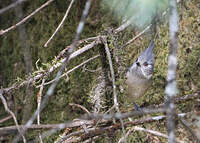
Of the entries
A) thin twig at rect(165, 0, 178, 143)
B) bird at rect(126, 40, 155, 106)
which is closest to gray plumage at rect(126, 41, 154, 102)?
bird at rect(126, 40, 155, 106)

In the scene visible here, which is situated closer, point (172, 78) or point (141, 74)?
point (172, 78)

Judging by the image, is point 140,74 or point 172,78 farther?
point 140,74

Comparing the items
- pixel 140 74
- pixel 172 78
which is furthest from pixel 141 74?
pixel 172 78

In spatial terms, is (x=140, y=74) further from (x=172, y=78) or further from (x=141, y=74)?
(x=172, y=78)

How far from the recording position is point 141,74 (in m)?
1.60

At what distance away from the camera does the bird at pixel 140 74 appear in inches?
62.0

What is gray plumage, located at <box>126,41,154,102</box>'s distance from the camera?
5.17 ft

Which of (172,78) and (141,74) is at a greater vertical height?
(141,74)

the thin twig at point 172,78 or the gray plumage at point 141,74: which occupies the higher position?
the gray plumage at point 141,74

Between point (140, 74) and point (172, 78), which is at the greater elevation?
point (140, 74)

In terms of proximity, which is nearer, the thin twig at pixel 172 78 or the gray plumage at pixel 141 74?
the thin twig at pixel 172 78

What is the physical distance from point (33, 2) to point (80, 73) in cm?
62

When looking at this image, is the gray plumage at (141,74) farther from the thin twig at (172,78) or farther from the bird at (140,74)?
the thin twig at (172,78)

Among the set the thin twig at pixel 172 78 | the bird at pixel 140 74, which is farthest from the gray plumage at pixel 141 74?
the thin twig at pixel 172 78
